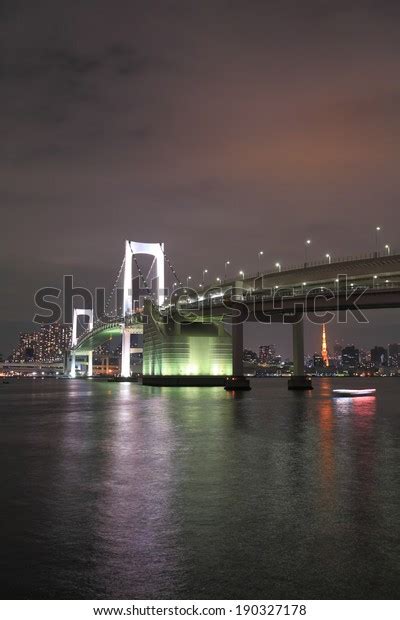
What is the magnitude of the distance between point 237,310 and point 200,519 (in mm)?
62143

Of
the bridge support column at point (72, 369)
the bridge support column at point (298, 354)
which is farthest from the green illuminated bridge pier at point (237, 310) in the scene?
the bridge support column at point (72, 369)

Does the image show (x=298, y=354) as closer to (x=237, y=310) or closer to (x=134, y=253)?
(x=237, y=310)

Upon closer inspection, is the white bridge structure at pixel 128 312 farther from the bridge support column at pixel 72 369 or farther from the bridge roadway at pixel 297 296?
the bridge support column at pixel 72 369

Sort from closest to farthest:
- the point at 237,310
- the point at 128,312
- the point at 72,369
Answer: the point at 237,310, the point at 128,312, the point at 72,369

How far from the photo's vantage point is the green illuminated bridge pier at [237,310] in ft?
173

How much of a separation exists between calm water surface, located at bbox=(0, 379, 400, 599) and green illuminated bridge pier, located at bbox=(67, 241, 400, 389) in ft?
106

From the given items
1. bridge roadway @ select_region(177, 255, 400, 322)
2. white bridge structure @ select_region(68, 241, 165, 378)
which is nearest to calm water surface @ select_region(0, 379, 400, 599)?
bridge roadway @ select_region(177, 255, 400, 322)

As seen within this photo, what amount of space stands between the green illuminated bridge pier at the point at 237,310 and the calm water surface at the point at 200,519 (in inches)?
A: 1268

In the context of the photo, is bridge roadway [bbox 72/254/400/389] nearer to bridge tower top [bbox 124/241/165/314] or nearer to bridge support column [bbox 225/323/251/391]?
bridge support column [bbox 225/323/251/391]

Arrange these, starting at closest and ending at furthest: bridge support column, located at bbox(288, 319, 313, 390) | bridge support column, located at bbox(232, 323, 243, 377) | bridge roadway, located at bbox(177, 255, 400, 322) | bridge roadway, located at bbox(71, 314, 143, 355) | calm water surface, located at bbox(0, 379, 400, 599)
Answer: calm water surface, located at bbox(0, 379, 400, 599), bridge roadway, located at bbox(177, 255, 400, 322), bridge support column, located at bbox(288, 319, 313, 390), bridge support column, located at bbox(232, 323, 243, 377), bridge roadway, located at bbox(71, 314, 143, 355)

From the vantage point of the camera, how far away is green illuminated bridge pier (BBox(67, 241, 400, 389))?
173 feet

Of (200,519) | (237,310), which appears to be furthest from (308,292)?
(200,519)

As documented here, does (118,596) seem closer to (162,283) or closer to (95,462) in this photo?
(95,462)

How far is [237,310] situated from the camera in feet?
236
